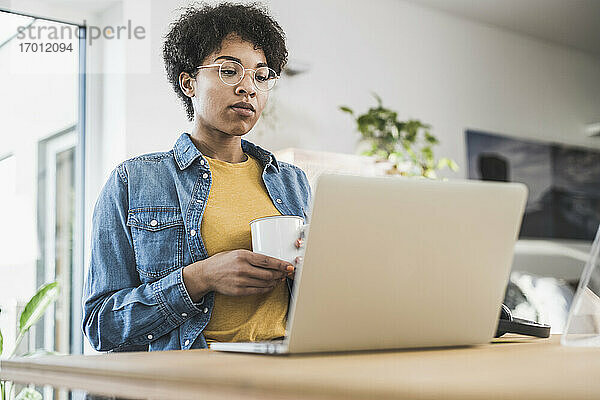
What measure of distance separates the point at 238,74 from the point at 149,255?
41 centimetres

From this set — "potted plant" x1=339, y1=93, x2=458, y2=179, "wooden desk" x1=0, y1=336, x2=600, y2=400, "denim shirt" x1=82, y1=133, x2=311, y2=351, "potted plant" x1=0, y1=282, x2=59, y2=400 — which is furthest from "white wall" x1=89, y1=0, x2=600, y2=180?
"wooden desk" x1=0, y1=336, x2=600, y2=400

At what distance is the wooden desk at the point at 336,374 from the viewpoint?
49 centimetres

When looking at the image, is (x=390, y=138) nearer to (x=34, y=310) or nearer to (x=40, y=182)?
(x=40, y=182)

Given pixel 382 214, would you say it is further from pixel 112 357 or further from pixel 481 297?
pixel 112 357

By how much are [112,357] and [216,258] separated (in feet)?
1.05

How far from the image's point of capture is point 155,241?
4.16 feet

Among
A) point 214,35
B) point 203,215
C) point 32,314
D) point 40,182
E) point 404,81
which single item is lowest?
point 32,314

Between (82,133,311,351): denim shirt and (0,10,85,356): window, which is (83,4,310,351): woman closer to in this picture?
(82,133,311,351): denim shirt

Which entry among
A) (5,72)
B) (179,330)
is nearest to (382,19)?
(5,72)

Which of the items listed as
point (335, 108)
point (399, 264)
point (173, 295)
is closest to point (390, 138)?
point (335, 108)

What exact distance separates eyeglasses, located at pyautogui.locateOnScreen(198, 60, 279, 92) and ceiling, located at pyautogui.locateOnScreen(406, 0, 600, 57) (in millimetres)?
2757

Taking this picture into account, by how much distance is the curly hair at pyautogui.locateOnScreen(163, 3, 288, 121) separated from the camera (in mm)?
1467

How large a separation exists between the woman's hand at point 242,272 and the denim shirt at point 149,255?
0.08 meters

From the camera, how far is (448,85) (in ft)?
13.5
